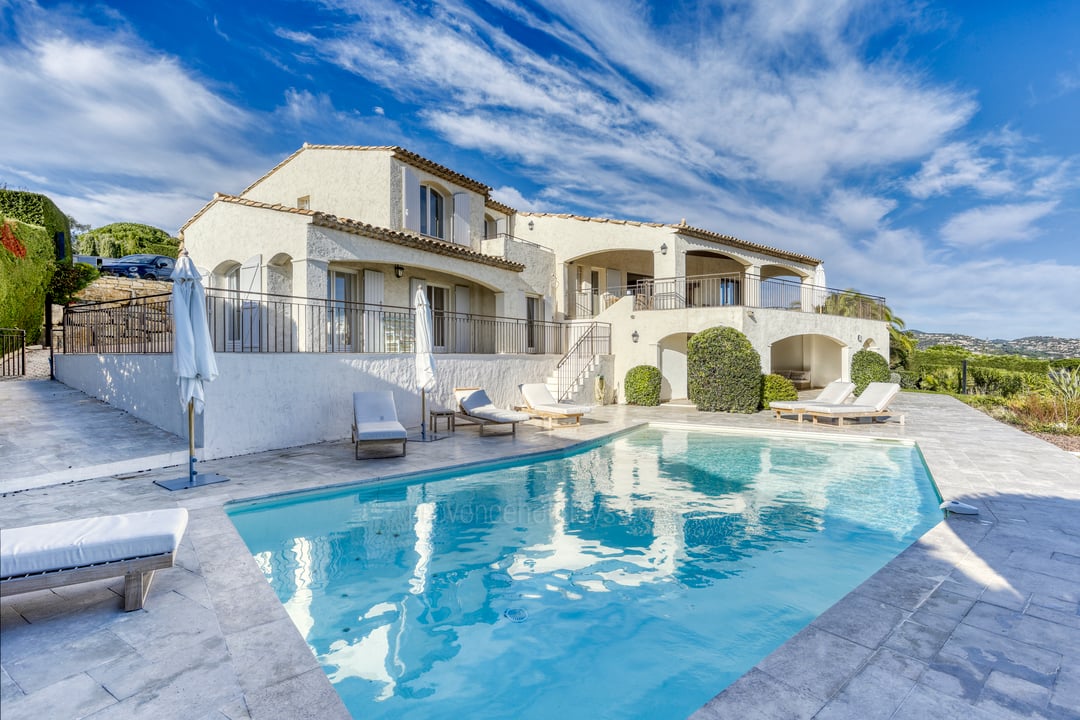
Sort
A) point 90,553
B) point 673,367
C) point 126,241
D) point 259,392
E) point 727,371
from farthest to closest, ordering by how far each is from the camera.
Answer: point 126,241 < point 673,367 < point 727,371 < point 259,392 < point 90,553

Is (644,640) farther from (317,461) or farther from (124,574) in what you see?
(317,461)

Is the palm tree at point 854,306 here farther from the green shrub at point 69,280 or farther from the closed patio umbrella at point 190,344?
the green shrub at point 69,280

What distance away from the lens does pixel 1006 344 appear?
120 ft

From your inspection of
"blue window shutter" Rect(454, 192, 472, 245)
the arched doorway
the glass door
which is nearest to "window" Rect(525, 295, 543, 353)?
"blue window shutter" Rect(454, 192, 472, 245)

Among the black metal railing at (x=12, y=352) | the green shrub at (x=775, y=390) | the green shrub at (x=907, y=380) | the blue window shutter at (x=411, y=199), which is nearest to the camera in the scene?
the black metal railing at (x=12, y=352)

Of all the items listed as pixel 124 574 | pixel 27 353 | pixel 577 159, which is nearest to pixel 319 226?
pixel 124 574

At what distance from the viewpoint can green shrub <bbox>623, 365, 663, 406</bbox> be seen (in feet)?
61.5

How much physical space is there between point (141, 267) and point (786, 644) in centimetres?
3005

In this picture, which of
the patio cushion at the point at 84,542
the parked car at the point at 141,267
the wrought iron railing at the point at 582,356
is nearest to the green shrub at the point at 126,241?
the parked car at the point at 141,267

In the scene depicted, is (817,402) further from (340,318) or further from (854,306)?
(340,318)

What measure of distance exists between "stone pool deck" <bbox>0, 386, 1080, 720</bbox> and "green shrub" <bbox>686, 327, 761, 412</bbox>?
10455 mm

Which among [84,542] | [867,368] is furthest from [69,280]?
[867,368]

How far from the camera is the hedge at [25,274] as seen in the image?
16.3 m

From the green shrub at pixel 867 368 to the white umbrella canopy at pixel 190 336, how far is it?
22.6 m
